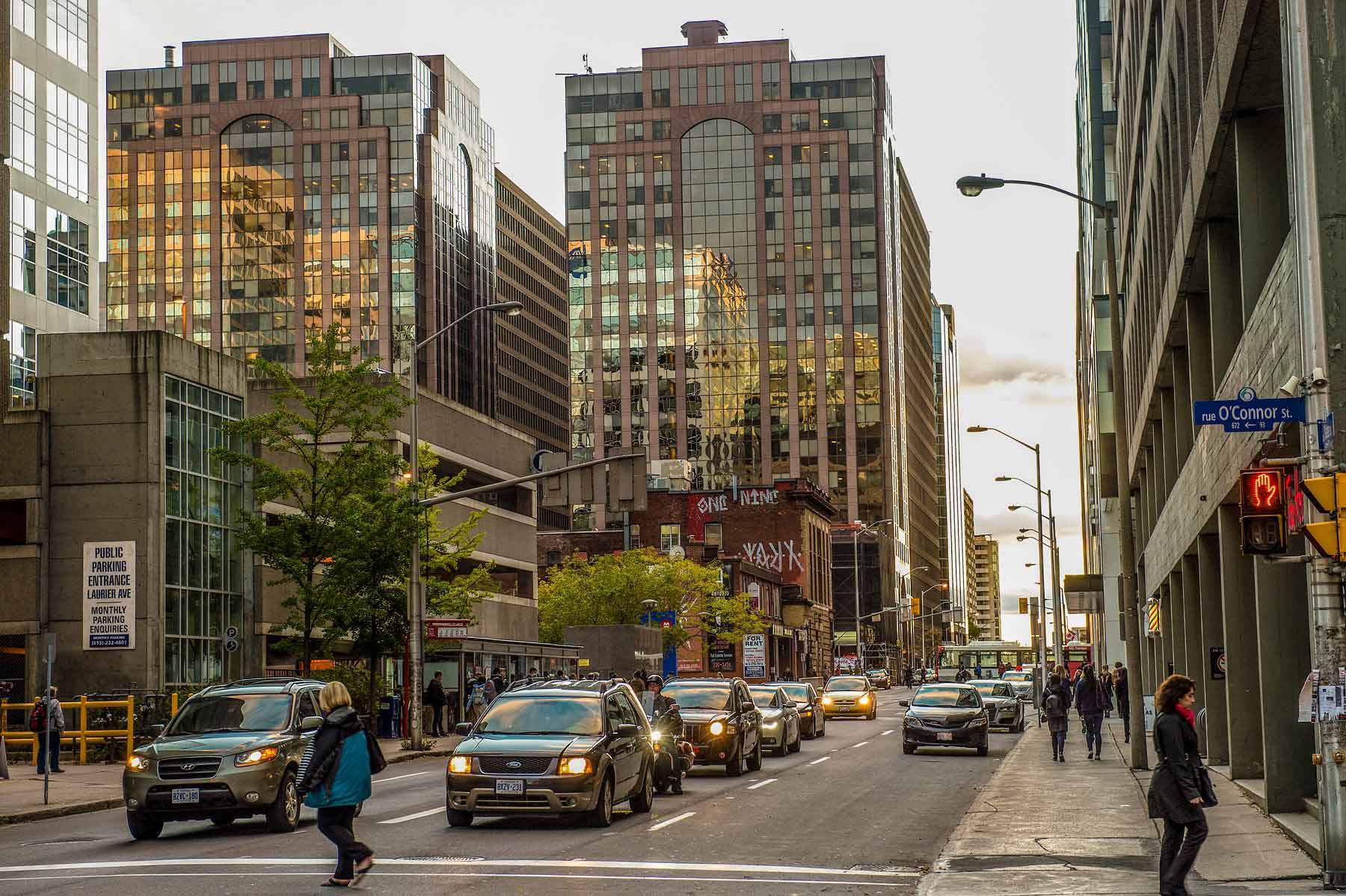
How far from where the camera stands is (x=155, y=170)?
16300cm

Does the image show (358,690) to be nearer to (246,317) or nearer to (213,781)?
(213,781)

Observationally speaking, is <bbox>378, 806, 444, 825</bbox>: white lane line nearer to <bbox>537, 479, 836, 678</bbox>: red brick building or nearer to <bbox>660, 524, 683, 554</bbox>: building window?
<bbox>537, 479, 836, 678</bbox>: red brick building

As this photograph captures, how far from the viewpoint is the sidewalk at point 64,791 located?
23.0 m

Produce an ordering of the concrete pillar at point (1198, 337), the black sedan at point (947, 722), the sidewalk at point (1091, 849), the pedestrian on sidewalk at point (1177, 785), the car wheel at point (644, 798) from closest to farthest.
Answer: the pedestrian on sidewalk at point (1177, 785), the sidewalk at point (1091, 849), the car wheel at point (644, 798), the concrete pillar at point (1198, 337), the black sedan at point (947, 722)

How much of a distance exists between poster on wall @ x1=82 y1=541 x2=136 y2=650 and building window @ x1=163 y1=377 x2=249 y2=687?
577 cm

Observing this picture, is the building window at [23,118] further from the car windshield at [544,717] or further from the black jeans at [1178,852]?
the black jeans at [1178,852]

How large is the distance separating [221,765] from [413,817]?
10.0 feet

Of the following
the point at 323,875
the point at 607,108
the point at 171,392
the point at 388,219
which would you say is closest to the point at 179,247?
the point at 388,219

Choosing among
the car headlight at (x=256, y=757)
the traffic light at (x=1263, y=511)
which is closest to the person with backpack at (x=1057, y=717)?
the car headlight at (x=256, y=757)

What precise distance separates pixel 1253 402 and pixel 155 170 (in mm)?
162430

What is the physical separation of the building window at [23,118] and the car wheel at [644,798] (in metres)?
54.3

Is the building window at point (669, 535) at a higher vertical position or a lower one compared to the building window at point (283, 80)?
lower

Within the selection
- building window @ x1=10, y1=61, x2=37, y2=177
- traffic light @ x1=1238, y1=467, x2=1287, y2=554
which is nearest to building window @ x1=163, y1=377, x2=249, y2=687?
building window @ x1=10, y1=61, x2=37, y2=177

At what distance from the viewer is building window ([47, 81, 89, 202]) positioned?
69312 millimetres
